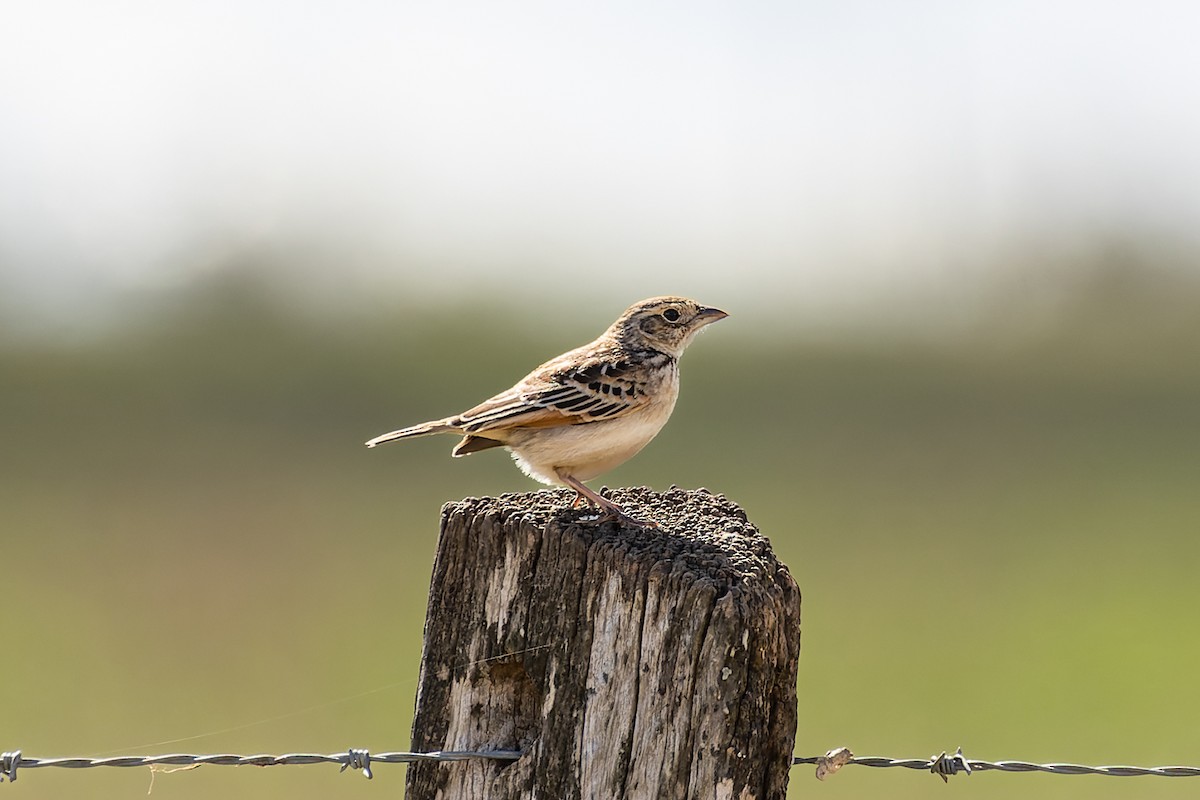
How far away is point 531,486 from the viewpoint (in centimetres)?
2181

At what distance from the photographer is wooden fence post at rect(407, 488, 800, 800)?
3814 millimetres

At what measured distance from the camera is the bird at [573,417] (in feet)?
19.3

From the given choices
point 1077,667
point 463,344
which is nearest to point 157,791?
point 1077,667

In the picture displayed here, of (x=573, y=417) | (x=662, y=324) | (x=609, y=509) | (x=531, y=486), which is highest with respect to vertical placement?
(x=531, y=486)

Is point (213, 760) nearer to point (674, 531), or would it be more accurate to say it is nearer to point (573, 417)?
point (674, 531)

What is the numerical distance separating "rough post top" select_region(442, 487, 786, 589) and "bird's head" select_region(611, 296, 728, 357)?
1.66 m

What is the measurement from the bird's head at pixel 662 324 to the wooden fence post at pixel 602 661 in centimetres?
228

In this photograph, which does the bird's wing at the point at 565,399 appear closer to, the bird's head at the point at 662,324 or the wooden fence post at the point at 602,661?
the bird's head at the point at 662,324

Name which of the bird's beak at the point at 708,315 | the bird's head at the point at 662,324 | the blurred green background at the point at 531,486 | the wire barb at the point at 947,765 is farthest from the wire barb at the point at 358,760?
the blurred green background at the point at 531,486

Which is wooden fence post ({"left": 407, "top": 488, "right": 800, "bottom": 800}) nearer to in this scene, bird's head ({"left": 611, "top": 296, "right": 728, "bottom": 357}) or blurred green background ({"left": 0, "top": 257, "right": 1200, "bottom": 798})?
bird's head ({"left": 611, "top": 296, "right": 728, "bottom": 357})

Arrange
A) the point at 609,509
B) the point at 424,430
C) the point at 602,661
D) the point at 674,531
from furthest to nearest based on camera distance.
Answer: the point at 424,430, the point at 609,509, the point at 674,531, the point at 602,661

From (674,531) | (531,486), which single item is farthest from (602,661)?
(531,486)

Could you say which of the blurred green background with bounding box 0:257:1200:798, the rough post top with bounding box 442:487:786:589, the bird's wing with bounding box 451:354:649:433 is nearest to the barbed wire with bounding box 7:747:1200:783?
the rough post top with bounding box 442:487:786:589

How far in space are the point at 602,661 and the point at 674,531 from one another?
75 cm
